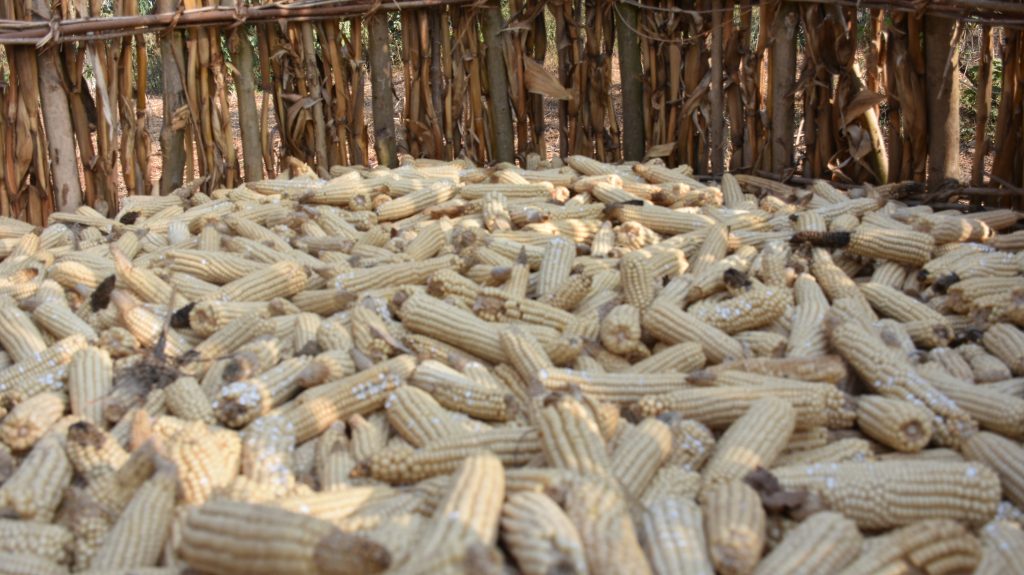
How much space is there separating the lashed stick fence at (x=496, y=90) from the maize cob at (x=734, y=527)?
15.1 ft

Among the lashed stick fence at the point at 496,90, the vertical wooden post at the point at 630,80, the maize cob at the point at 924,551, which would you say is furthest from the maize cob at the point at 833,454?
the vertical wooden post at the point at 630,80

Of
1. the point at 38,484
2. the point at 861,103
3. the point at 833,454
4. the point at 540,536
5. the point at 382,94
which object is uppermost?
the point at 382,94

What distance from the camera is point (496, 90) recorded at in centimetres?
823

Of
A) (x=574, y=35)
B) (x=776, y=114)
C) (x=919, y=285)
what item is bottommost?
(x=919, y=285)

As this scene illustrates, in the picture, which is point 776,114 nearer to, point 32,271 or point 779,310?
point 779,310

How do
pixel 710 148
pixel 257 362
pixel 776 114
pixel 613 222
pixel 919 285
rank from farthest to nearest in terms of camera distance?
pixel 710 148 < pixel 776 114 < pixel 613 222 < pixel 919 285 < pixel 257 362

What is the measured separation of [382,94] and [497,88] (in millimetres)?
1028

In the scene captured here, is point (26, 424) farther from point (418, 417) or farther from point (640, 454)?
point (640, 454)

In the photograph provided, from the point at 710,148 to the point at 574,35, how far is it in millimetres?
1536

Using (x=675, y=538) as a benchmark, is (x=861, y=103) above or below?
above

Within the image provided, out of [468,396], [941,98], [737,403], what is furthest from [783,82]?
[468,396]

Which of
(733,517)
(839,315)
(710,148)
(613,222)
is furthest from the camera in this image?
(710,148)

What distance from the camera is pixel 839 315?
4.45m

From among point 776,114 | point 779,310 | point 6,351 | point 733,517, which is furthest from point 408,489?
point 776,114
